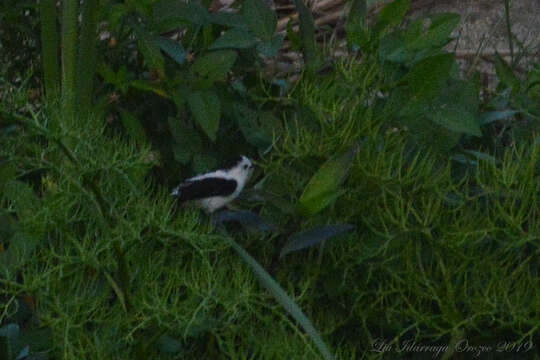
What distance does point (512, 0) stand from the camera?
123 inches

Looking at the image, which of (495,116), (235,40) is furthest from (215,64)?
(495,116)

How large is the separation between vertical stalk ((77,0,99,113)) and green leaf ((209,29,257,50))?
25cm

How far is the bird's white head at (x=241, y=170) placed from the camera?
1844 mm

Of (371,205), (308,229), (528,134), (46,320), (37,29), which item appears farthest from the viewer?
(37,29)

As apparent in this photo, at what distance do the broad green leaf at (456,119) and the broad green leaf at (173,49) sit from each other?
1.65 ft

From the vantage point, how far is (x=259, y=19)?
6.68ft

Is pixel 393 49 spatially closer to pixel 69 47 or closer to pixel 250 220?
pixel 250 220

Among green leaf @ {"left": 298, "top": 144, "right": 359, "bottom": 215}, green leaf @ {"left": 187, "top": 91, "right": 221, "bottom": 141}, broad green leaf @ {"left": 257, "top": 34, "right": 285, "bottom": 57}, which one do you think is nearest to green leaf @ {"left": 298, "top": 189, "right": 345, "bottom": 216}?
green leaf @ {"left": 298, "top": 144, "right": 359, "bottom": 215}

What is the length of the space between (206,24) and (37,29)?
1.41 feet

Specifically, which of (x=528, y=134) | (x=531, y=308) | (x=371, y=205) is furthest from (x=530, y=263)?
(x=528, y=134)

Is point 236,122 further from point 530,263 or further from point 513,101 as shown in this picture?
point 530,263

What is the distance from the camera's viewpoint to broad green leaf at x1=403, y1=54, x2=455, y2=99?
1.74m

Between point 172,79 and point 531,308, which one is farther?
point 172,79

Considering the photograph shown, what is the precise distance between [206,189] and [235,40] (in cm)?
37
